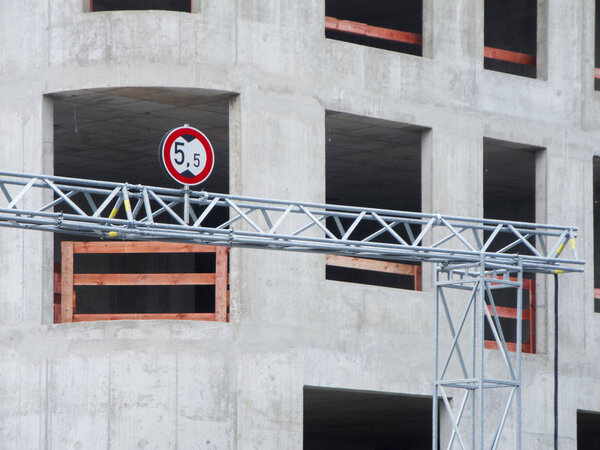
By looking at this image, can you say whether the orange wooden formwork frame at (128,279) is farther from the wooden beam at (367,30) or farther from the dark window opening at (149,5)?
the dark window opening at (149,5)

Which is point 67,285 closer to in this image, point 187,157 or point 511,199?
point 187,157

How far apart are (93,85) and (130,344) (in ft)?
14.0

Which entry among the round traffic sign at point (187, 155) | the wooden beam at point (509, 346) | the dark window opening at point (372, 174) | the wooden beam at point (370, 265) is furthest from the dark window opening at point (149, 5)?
the round traffic sign at point (187, 155)

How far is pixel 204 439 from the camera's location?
23578 millimetres

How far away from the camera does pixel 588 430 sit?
34375 millimetres

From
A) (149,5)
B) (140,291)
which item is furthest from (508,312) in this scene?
(140,291)

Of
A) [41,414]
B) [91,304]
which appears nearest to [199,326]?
[41,414]

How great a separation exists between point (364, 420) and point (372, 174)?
5.58 metres

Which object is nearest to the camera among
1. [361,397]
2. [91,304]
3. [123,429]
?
[123,429]

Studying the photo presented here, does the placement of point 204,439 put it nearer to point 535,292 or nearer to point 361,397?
point 361,397

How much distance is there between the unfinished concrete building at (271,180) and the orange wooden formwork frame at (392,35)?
0.14ft

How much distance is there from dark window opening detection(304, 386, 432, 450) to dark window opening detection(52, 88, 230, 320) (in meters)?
4.57

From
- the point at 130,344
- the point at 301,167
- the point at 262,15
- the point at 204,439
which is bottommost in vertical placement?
the point at 204,439

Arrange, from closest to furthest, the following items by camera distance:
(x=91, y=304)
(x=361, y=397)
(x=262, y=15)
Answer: (x=262, y=15) < (x=361, y=397) < (x=91, y=304)
